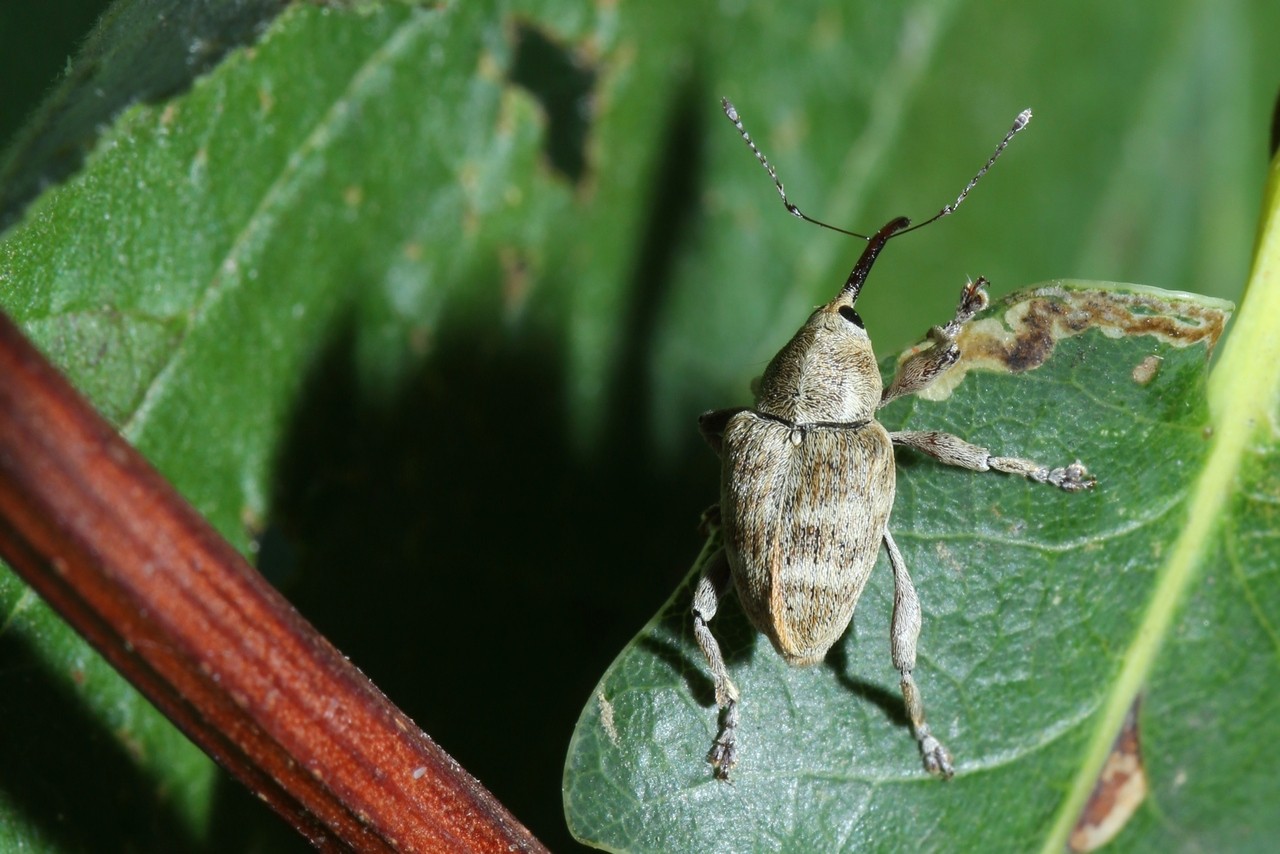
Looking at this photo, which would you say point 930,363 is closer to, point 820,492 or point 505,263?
point 820,492

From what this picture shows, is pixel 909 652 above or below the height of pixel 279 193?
below

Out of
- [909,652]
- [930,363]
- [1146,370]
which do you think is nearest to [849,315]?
[930,363]

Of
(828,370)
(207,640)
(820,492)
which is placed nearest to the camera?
(207,640)

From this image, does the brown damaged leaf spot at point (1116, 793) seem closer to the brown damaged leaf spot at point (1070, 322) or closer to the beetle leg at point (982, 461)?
the beetle leg at point (982, 461)

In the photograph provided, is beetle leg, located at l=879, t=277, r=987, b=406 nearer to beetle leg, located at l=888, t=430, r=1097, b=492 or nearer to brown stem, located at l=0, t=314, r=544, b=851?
beetle leg, located at l=888, t=430, r=1097, b=492

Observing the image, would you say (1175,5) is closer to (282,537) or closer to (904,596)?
(904,596)

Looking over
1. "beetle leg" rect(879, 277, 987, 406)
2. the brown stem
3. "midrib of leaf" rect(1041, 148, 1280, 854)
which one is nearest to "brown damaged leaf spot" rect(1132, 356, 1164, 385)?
"midrib of leaf" rect(1041, 148, 1280, 854)
